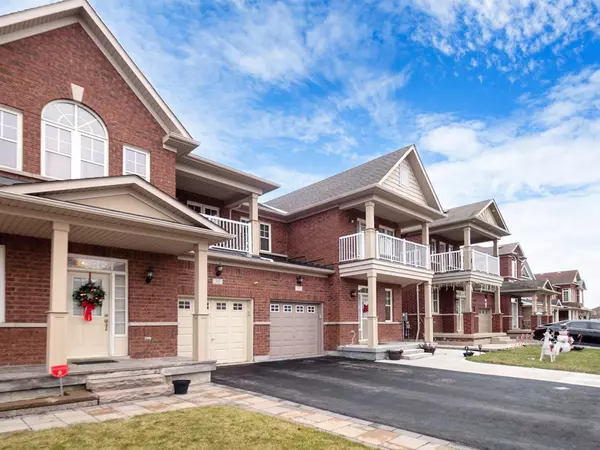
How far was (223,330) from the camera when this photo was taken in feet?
48.1

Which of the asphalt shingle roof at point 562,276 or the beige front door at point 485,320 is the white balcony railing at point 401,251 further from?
the asphalt shingle roof at point 562,276

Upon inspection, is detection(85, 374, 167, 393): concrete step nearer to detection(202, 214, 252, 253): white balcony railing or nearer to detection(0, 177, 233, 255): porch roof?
detection(0, 177, 233, 255): porch roof

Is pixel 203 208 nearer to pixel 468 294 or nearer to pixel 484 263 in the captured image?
pixel 468 294

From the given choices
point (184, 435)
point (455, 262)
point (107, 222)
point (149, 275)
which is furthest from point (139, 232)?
point (455, 262)

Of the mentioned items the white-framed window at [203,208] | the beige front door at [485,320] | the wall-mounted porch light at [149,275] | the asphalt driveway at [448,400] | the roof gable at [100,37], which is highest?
the roof gable at [100,37]

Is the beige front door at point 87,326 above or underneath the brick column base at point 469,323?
above

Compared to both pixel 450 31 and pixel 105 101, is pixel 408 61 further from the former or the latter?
pixel 105 101

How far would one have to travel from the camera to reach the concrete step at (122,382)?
857cm

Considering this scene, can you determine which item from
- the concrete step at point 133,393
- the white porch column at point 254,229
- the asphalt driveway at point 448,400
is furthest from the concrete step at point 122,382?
the white porch column at point 254,229

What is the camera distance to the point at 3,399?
25.0ft

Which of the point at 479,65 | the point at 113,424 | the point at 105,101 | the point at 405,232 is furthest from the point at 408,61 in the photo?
the point at 113,424

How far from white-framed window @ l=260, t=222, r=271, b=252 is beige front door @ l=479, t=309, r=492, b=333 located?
54.9 feet

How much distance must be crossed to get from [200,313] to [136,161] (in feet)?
15.0

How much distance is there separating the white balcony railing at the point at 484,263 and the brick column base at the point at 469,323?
2.45 meters
